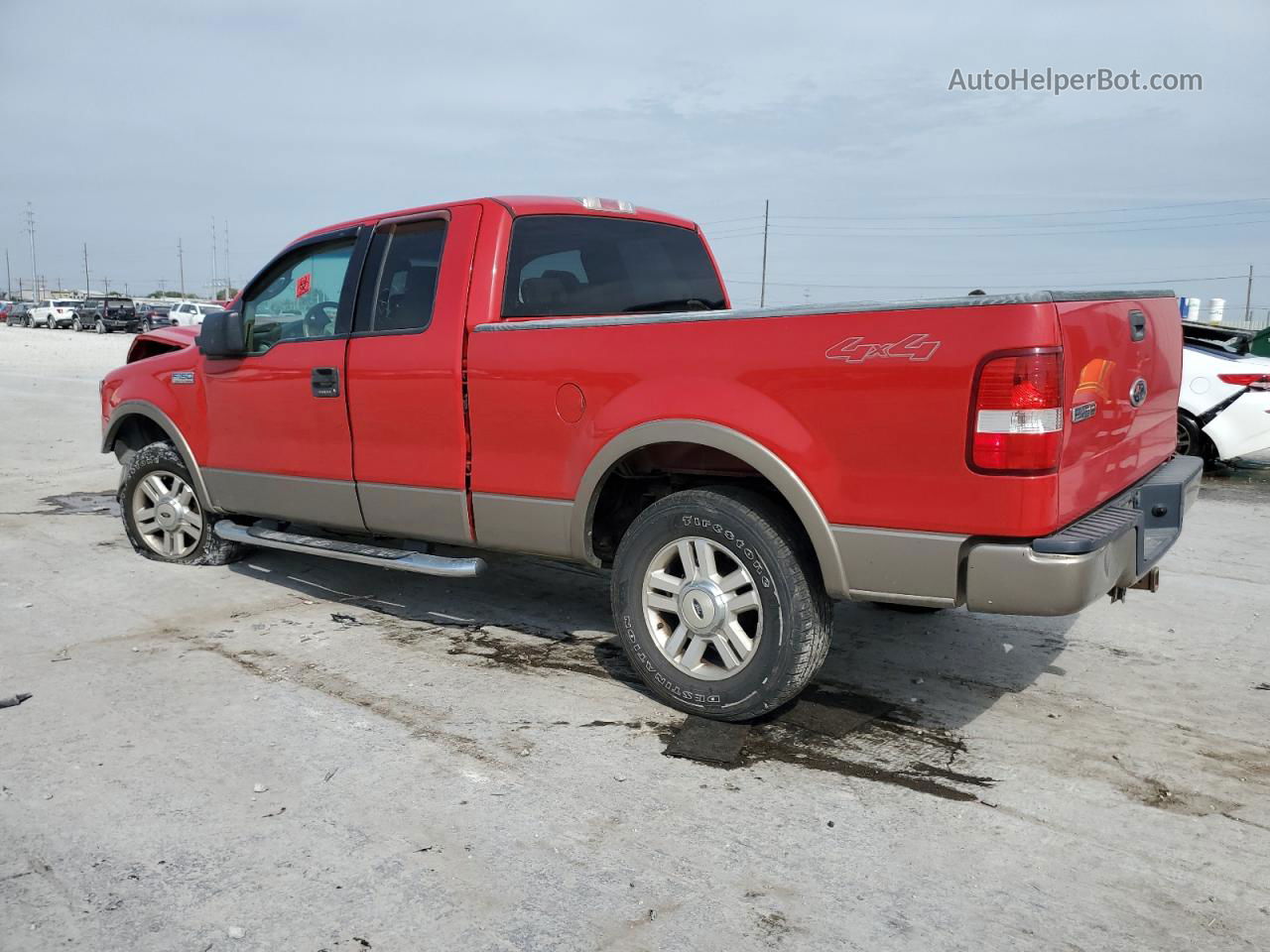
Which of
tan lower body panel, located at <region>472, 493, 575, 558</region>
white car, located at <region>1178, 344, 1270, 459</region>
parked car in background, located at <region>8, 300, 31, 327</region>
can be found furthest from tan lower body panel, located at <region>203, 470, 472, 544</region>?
parked car in background, located at <region>8, 300, 31, 327</region>

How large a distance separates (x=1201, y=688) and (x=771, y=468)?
2154 millimetres

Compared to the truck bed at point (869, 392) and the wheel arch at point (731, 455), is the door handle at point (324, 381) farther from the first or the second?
the wheel arch at point (731, 455)

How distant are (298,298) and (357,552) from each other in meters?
1.42

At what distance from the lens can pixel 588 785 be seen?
3402 mm

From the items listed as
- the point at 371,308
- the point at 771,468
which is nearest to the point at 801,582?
the point at 771,468

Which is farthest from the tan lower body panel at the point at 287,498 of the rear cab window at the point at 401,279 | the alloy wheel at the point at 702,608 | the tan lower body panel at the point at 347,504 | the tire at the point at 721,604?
the alloy wheel at the point at 702,608

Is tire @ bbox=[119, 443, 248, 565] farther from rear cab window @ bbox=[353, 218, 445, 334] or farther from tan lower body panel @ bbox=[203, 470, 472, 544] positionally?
rear cab window @ bbox=[353, 218, 445, 334]

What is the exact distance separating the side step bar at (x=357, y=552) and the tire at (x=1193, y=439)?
7.89 m

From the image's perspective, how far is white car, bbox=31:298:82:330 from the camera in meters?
51.7

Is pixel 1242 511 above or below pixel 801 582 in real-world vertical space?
below

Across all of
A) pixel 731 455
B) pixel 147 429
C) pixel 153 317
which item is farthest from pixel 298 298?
pixel 153 317

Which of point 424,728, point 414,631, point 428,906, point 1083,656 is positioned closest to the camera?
point 428,906

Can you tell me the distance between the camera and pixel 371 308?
5012 mm

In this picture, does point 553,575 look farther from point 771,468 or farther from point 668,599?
point 771,468
